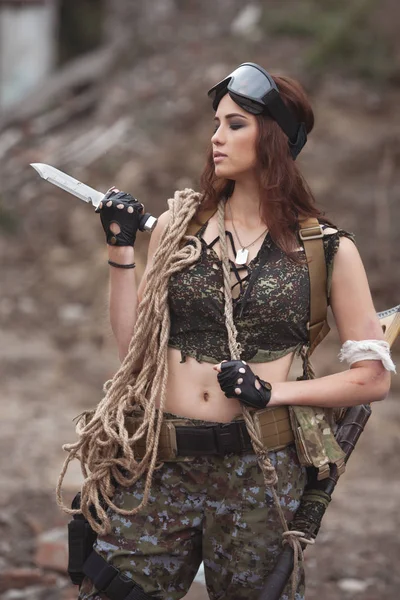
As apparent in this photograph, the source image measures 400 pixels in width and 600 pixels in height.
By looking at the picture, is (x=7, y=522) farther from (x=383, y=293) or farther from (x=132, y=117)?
(x=132, y=117)

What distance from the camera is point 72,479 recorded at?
6.47 m

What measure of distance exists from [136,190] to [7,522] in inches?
206

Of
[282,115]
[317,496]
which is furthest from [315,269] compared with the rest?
[317,496]

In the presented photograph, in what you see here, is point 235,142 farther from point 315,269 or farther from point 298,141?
point 315,269

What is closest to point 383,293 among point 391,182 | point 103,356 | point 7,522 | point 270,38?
point 391,182

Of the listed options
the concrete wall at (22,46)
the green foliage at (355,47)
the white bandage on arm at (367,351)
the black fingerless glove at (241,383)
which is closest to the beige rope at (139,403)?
the black fingerless glove at (241,383)

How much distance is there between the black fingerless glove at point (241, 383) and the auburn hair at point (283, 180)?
0.40 metres

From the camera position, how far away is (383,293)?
877 cm

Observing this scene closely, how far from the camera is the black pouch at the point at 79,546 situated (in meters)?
3.29

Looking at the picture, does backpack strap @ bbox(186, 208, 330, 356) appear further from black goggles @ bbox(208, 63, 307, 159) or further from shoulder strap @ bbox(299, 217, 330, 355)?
black goggles @ bbox(208, 63, 307, 159)

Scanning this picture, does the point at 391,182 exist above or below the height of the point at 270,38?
below

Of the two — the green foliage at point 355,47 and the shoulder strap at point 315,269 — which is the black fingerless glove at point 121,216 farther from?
the green foliage at point 355,47

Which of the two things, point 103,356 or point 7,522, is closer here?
point 7,522

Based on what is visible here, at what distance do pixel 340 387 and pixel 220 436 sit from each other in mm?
411
